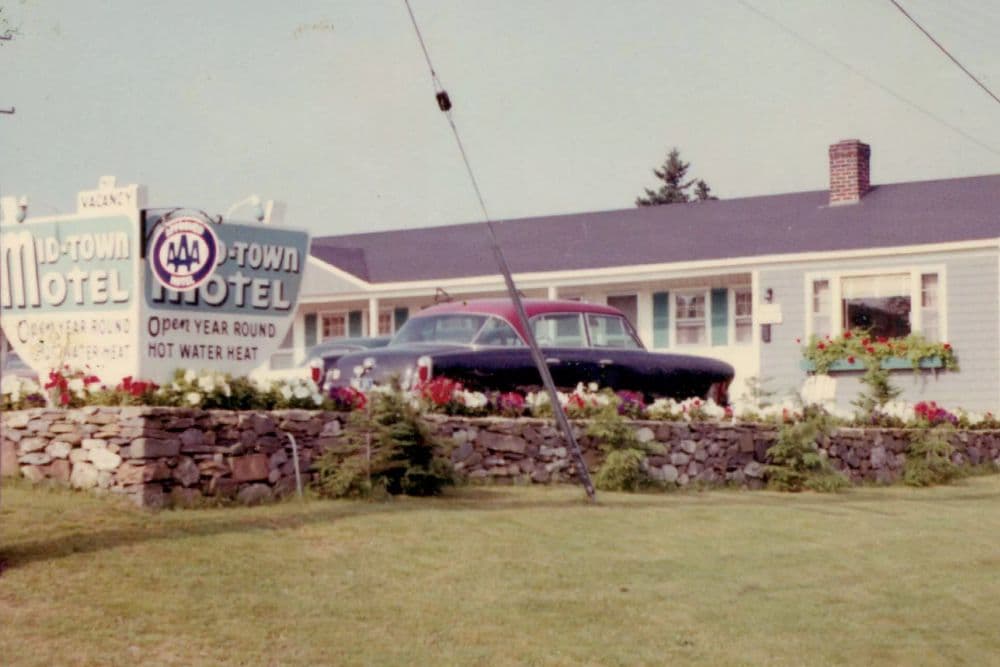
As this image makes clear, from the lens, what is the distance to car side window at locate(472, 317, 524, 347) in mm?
18062

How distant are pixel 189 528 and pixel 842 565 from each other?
506 cm

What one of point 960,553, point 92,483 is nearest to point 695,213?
point 960,553

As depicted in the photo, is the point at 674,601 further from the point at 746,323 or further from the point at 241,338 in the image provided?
the point at 746,323

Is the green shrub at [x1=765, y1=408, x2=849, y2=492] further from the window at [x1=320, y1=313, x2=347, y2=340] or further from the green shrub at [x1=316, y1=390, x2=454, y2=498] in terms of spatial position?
the window at [x1=320, y1=313, x2=347, y2=340]

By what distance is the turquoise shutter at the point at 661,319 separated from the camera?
3359 cm

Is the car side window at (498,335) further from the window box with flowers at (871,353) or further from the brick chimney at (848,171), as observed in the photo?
the brick chimney at (848,171)

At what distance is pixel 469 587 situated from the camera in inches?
420

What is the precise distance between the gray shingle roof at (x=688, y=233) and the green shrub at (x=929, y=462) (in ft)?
29.9

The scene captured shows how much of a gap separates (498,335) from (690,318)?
15867 mm

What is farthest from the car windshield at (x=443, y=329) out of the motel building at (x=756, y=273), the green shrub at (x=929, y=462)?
the motel building at (x=756, y=273)

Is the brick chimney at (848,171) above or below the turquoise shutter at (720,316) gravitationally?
above

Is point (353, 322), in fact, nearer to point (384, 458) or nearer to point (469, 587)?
point (384, 458)

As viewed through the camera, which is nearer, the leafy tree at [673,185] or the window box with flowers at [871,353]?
the window box with flowers at [871,353]

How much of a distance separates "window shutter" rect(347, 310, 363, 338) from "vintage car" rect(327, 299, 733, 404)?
17.1 metres
